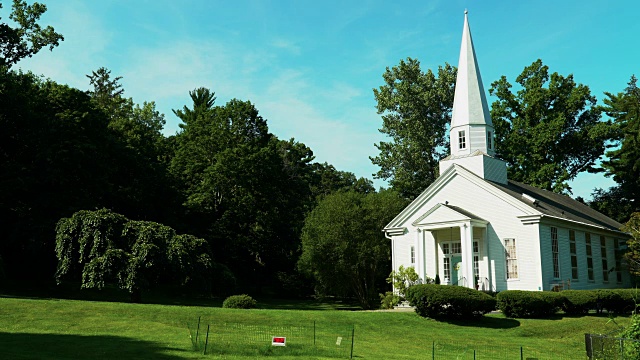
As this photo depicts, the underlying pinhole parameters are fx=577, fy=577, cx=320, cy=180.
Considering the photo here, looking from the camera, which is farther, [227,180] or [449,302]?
[227,180]

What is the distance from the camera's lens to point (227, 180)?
43812mm

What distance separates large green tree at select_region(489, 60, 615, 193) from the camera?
4528 centimetres

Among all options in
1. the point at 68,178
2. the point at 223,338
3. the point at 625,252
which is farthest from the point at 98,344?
the point at 625,252

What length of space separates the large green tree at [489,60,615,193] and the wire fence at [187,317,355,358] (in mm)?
30847

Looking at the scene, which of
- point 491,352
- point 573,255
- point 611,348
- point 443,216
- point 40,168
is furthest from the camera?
point 40,168

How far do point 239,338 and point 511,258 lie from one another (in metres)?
16.0

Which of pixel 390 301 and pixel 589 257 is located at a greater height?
pixel 589 257

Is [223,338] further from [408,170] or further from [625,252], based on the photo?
[408,170]

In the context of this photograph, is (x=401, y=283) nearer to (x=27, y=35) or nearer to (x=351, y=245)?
(x=351, y=245)

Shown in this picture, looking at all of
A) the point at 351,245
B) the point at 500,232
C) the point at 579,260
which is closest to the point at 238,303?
the point at 500,232

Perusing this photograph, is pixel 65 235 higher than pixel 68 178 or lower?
lower

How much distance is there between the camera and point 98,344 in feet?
50.6

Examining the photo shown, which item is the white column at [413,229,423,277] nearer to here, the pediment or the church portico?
the church portico

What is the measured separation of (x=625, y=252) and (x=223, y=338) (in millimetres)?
26754
